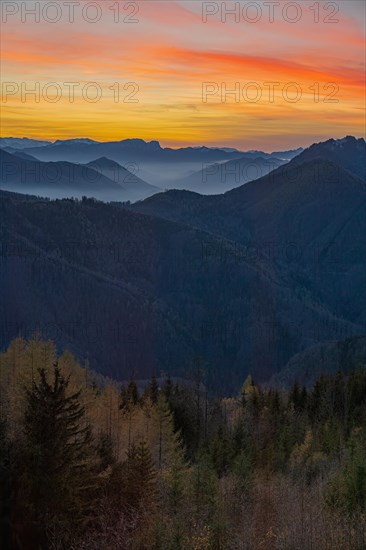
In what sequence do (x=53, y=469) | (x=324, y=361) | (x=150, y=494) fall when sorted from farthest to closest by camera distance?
(x=324, y=361), (x=150, y=494), (x=53, y=469)

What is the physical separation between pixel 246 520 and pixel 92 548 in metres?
5.44

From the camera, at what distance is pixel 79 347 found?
19988cm

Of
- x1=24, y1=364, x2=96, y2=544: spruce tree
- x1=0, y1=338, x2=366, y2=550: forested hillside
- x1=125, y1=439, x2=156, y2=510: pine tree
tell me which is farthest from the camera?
x1=125, y1=439, x2=156, y2=510: pine tree

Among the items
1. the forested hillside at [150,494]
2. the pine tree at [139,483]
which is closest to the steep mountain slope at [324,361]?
the forested hillside at [150,494]

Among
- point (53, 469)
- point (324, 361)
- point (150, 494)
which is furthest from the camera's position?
point (324, 361)

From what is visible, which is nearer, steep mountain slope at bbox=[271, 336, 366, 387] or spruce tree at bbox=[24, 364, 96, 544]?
spruce tree at bbox=[24, 364, 96, 544]

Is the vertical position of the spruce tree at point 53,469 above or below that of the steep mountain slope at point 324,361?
below

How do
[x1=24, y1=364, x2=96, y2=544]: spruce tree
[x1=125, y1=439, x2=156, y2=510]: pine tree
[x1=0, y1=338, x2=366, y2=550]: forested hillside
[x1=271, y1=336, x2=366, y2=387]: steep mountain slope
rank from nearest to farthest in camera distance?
1. [x1=0, y1=338, x2=366, y2=550]: forested hillside
2. [x1=24, y1=364, x2=96, y2=544]: spruce tree
3. [x1=125, y1=439, x2=156, y2=510]: pine tree
4. [x1=271, y1=336, x2=366, y2=387]: steep mountain slope

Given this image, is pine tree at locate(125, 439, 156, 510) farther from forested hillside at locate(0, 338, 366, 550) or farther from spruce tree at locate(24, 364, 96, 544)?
spruce tree at locate(24, 364, 96, 544)

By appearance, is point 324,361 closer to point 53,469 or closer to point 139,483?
point 139,483

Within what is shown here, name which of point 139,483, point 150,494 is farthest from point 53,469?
point 150,494

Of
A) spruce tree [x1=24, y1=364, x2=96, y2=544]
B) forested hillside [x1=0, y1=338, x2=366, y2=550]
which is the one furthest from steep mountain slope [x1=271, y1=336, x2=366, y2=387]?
spruce tree [x1=24, y1=364, x2=96, y2=544]

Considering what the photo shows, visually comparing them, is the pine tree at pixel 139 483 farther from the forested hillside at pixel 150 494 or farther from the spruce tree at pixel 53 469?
the spruce tree at pixel 53 469

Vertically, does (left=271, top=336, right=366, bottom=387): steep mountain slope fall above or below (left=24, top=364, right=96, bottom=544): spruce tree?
above
